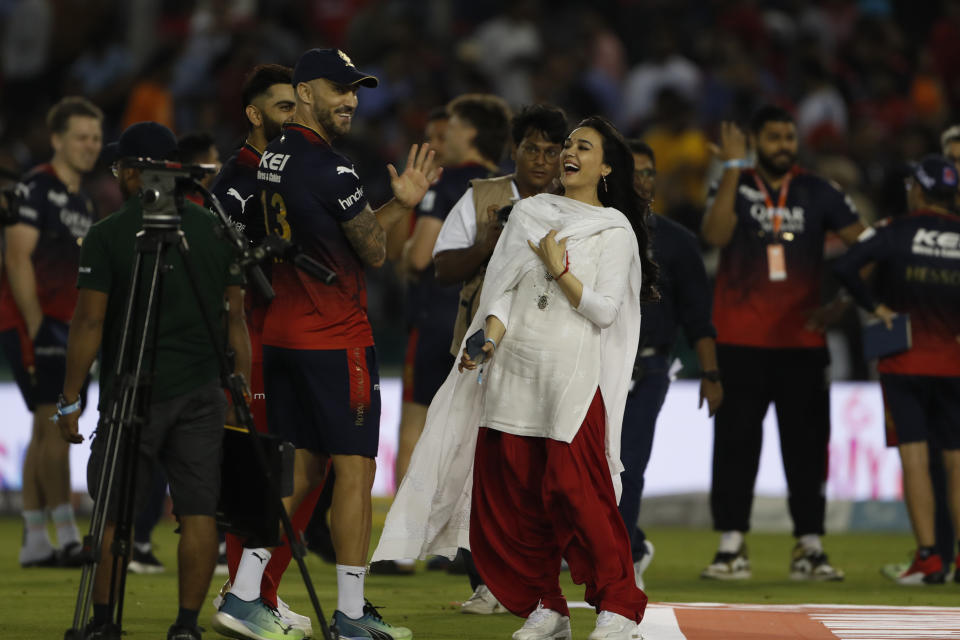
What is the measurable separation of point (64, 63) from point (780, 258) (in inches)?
503

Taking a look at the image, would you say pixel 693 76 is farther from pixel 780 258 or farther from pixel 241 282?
pixel 241 282

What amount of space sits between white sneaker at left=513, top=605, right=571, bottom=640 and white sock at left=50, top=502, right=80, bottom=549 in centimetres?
425

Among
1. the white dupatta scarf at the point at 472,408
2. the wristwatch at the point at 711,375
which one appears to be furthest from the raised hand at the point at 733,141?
the white dupatta scarf at the point at 472,408

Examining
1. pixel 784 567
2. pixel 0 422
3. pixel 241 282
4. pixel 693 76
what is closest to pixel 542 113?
pixel 241 282

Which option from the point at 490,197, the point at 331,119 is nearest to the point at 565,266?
the point at 331,119

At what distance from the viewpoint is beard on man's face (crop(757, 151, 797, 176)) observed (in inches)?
404

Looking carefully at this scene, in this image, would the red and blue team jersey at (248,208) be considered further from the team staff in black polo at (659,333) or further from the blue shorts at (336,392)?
the team staff in black polo at (659,333)

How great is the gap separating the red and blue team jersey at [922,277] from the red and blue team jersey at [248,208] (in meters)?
4.07

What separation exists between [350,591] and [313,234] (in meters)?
1.47

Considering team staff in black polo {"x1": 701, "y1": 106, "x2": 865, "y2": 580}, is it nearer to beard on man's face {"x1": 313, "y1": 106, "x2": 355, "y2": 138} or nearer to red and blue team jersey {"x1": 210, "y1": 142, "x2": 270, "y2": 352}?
red and blue team jersey {"x1": 210, "y1": 142, "x2": 270, "y2": 352}

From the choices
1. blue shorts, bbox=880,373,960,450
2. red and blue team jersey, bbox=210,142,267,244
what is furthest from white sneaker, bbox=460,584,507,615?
blue shorts, bbox=880,373,960,450

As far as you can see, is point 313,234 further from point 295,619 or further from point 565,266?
point 295,619

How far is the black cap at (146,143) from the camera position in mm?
6551

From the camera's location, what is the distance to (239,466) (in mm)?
6574
